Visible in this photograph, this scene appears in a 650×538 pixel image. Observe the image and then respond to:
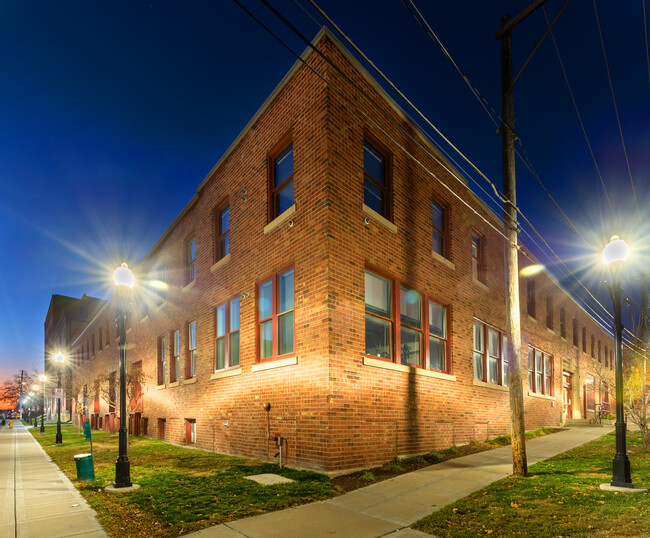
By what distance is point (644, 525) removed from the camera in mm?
6074

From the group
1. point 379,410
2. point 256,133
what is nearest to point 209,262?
point 256,133

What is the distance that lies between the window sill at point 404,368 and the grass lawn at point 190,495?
2707 millimetres

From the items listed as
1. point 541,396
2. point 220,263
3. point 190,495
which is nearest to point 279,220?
point 220,263

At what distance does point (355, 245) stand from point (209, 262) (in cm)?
717

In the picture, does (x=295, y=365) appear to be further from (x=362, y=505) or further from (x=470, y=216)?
(x=470, y=216)

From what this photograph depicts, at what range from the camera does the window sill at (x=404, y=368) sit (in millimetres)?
10859

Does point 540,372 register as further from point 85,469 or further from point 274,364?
point 85,469

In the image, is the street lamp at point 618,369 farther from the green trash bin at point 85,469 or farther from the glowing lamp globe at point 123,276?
the green trash bin at point 85,469

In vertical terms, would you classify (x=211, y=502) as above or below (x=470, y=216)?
below

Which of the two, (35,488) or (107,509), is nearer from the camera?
(107,509)

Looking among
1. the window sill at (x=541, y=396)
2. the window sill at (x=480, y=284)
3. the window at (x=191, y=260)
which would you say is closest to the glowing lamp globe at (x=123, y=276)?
the window at (x=191, y=260)

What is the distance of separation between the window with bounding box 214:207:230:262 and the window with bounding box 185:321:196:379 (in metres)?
3.26

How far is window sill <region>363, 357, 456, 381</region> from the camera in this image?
10.9 meters

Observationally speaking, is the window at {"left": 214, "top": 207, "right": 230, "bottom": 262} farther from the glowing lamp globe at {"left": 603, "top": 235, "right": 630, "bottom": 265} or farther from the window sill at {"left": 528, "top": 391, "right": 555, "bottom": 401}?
the window sill at {"left": 528, "top": 391, "right": 555, "bottom": 401}
